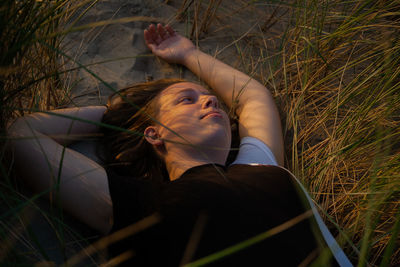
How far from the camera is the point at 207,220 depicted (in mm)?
1199


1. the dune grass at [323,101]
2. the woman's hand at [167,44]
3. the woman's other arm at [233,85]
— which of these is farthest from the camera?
the woman's hand at [167,44]

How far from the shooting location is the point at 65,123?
153cm

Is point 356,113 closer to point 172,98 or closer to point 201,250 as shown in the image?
point 172,98

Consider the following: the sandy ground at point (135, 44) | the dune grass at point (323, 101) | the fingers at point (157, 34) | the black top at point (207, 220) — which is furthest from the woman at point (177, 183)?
the fingers at point (157, 34)

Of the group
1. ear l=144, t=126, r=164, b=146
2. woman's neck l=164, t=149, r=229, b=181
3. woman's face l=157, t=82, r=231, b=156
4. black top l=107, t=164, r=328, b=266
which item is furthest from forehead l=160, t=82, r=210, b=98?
black top l=107, t=164, r=328, b=266

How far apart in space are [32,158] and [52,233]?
0.29 metres

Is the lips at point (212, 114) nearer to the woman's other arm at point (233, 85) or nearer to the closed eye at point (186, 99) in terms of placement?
the closed eye at point (186, 99)

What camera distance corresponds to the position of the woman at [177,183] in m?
1.18

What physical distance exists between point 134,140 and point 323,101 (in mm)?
1107

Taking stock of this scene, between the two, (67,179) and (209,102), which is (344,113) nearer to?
(209,102)

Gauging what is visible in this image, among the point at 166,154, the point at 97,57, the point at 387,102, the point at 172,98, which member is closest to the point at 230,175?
the point at 166,154

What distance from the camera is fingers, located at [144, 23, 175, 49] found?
229 centimetres

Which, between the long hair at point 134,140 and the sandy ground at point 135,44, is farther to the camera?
the sandy ground at point 135,44

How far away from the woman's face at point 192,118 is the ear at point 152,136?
2 centimetres
